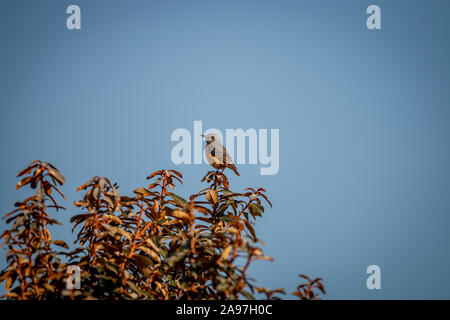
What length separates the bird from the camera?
1.85 m

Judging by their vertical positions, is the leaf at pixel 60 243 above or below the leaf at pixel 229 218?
below

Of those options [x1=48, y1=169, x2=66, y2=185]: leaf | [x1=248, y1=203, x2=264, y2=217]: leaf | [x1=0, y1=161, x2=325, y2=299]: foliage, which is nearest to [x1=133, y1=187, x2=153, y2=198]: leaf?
[x1=0, y1=161, x2=325, y2=299]: foliage

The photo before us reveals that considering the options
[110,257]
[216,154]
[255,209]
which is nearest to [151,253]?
[110,257]

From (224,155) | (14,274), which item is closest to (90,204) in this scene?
(14,274)

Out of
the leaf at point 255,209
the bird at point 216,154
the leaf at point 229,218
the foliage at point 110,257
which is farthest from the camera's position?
the bird at point 216,154

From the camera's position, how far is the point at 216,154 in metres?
1.98

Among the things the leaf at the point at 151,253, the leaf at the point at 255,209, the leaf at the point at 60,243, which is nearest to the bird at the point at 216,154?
the leaf at the point at 255,209

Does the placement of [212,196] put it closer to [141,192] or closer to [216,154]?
[141,192]

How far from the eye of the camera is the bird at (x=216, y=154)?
1.85m

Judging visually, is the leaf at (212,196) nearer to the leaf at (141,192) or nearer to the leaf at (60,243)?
the leaf at (141,192)

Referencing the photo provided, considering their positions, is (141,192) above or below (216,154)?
below

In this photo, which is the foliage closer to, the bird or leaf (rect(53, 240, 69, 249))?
leaf (rect(53, 240, 69, 249))
